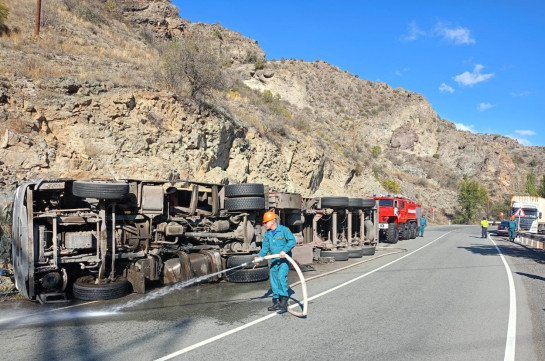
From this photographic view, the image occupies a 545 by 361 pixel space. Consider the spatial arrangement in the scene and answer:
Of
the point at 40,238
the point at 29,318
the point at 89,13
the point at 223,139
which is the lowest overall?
the point at 29,318

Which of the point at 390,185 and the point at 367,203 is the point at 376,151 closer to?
the point at 390,185

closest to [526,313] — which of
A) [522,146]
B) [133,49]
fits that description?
[133,49]

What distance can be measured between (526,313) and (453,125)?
90957mm

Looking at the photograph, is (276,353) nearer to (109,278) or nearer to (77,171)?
(109,278)

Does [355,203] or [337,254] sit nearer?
[337,254]

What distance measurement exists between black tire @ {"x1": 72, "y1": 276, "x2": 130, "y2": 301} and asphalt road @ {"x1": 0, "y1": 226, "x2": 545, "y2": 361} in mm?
244

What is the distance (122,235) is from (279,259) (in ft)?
13.4

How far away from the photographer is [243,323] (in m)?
6.14

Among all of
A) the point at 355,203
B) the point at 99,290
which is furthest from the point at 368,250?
the point at 99,290

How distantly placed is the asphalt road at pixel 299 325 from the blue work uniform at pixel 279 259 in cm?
47

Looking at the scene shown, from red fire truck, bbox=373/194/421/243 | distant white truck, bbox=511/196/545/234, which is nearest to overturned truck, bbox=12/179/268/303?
red fire truck, bbox=373/194/421/243

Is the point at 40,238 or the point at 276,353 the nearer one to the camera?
the point at 276,353

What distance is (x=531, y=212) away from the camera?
107 feet

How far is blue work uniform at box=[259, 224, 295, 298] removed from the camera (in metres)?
6.75
